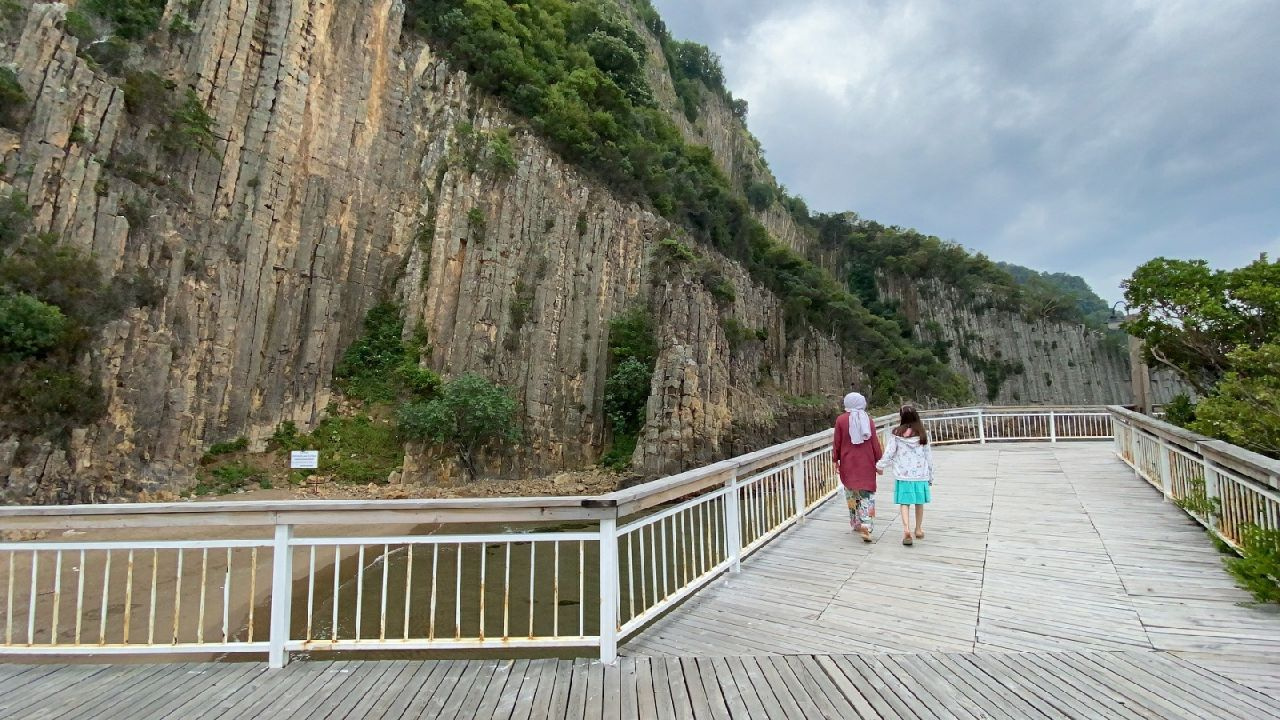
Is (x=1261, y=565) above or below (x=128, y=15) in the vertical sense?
below

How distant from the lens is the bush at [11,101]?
12609 millimetres

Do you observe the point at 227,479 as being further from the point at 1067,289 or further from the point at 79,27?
the point at 1067,289

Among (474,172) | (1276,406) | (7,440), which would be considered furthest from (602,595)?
(474,172)

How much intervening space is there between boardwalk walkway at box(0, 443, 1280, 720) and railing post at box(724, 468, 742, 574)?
219 millimetres

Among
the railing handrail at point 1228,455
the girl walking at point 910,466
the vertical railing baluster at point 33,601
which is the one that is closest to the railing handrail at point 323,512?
the vertical railing baluster at point 33,601

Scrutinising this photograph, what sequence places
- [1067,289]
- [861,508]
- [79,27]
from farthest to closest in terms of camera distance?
1. [1067,289]
2. [79,27]
3. [861,508]

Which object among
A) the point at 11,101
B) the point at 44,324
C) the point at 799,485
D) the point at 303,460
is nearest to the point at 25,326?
the point at 44,324

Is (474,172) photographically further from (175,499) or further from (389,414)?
(175,499)

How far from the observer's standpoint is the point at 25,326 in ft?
37.3

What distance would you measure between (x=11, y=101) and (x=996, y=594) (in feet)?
68.2

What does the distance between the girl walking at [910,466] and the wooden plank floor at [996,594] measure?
0.34m

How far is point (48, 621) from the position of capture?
8328 mm

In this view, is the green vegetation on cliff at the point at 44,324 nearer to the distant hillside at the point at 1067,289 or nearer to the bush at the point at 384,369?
the bush at the point at 384,369

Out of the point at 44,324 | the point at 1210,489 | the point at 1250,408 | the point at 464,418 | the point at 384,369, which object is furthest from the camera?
the point at 384,369
